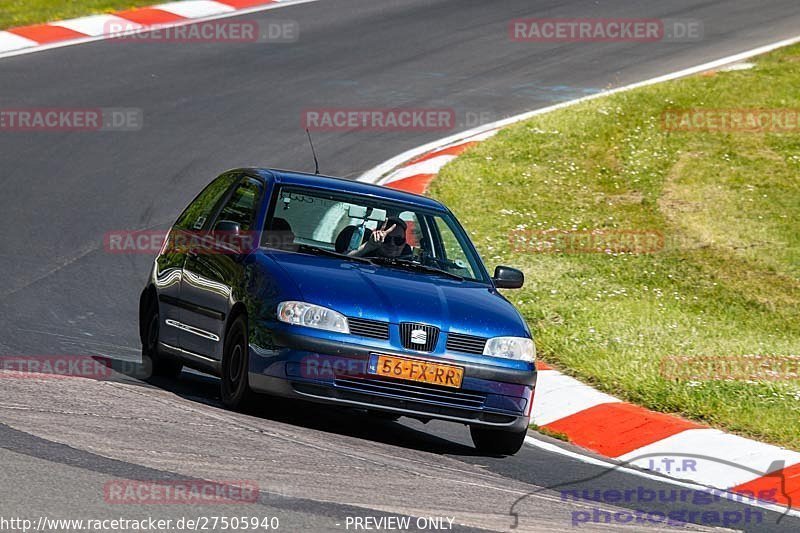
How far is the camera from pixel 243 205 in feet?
30.7

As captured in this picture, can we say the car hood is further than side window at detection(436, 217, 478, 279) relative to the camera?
No

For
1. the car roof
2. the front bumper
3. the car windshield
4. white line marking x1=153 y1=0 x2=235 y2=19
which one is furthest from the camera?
white line marking x1=153 y1=0 x2=235 y2=19

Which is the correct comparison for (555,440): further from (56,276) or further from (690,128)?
(690,128)

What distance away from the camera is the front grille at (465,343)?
8.00 meters

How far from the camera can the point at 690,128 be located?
18766 mm

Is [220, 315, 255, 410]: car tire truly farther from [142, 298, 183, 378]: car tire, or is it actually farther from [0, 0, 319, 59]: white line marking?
[0, 0, 319, 59]: white line marking

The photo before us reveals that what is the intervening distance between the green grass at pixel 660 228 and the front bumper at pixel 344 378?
226 centimetres

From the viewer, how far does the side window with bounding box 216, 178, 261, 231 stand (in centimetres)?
916

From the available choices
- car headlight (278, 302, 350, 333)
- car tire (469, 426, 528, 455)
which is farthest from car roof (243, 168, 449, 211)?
car tire (469, 426, 528, 455)

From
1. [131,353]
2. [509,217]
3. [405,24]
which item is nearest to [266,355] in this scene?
[131,353]

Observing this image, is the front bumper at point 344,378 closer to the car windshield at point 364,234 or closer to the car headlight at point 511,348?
the car headlight at point 511,348

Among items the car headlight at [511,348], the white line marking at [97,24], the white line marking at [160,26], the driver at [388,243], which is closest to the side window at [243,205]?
the driver at [388,243]

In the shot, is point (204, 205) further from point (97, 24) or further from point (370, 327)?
point (97, 24)

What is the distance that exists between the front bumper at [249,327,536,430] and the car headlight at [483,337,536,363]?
0.14 m
